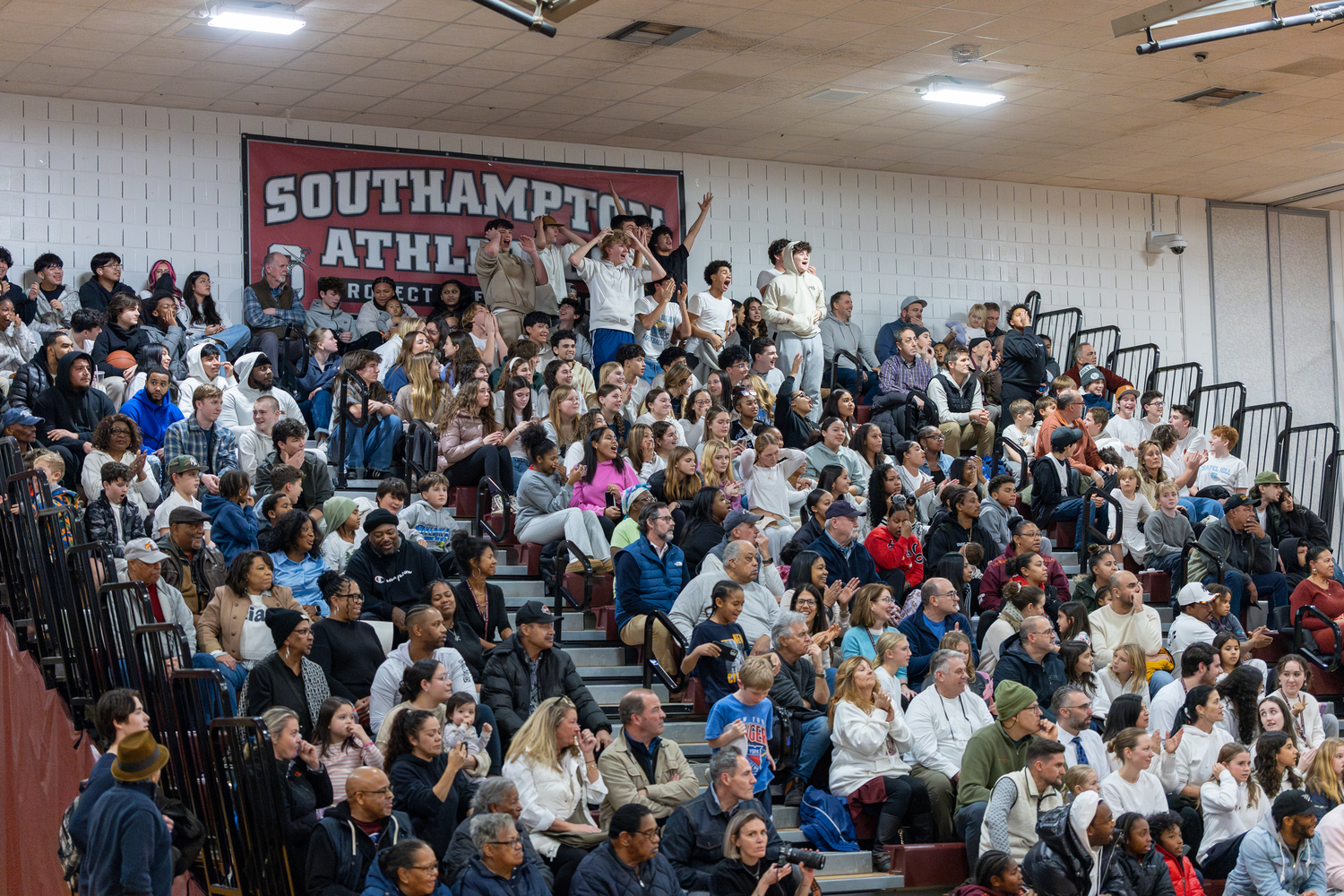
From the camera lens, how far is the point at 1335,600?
11.6 metres

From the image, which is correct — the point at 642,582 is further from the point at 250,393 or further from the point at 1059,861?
the point at 250,393

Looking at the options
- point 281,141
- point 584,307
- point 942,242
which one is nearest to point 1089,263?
point 942,242

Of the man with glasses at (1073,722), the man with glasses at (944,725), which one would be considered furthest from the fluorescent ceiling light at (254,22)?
the man with glasses at (1073,722)

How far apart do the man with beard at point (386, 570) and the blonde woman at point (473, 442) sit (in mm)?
2080

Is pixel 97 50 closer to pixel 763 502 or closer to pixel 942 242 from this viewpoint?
pixel 763 502

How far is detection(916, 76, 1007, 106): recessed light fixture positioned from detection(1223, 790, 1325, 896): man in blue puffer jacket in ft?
23.5

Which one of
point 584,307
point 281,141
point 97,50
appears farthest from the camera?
point 584,307

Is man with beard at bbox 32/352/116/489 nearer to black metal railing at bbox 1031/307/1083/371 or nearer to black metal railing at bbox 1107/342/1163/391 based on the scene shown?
black metal railing at bbox 1031/307/1083/371

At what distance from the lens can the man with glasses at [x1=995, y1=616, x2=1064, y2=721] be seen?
363 inches

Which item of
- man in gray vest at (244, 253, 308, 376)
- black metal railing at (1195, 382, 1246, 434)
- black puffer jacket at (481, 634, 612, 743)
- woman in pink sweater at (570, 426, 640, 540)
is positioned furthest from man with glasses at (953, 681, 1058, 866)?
black metal railing at (1195, 382, 1246, 434)

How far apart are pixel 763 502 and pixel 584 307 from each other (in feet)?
14.8

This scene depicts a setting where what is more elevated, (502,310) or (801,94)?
(801,94)

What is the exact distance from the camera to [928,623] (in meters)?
9.72

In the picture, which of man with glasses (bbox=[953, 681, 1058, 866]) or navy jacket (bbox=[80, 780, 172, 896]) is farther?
man with glasses (bbox=[953, 681, 1058, 866])
